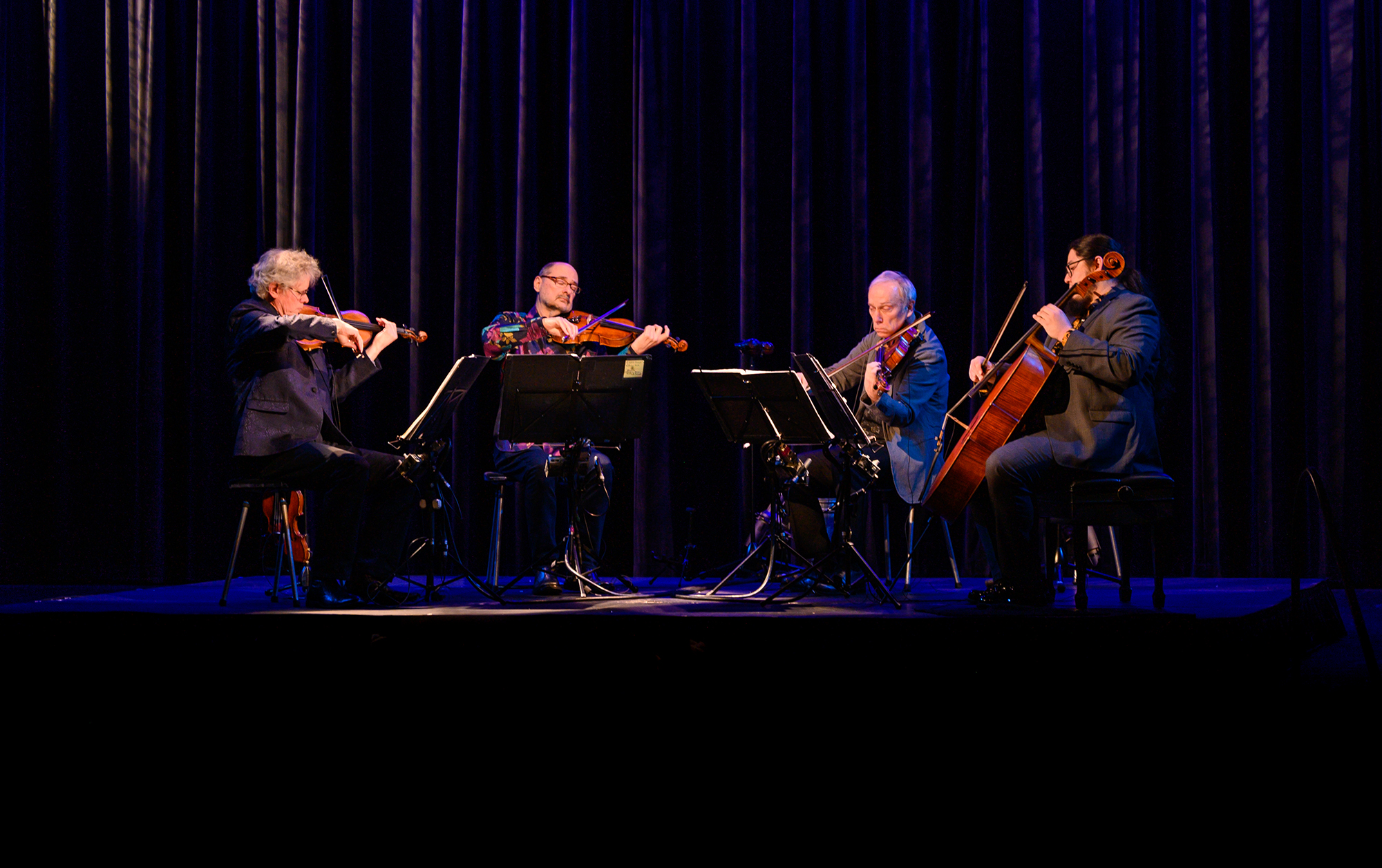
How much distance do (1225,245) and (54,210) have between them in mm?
6477

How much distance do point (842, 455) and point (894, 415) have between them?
0.53 metres

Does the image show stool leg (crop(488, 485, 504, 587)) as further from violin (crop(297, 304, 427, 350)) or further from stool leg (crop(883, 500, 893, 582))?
stool leg (crop(883, 500, 893, 582))

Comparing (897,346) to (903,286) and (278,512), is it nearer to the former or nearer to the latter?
(903,286)

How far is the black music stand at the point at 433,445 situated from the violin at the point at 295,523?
729 millimetres

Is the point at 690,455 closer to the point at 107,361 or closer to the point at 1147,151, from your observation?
the point at 1147,151

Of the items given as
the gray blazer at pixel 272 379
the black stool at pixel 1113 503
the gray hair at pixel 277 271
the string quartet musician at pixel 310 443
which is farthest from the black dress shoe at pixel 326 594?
the black stool at pixel 1113 503

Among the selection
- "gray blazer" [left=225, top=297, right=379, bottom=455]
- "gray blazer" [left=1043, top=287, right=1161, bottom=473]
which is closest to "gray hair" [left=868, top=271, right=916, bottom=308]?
"gray blazer" [left=1043, top=287, right=1161, bottom=473]

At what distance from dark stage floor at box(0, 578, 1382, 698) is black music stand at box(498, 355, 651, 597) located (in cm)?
58

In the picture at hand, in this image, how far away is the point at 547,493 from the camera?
14.7 ft

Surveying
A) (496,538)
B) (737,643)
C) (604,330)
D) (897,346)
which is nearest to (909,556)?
(897,346)

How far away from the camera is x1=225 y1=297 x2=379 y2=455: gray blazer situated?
381cm

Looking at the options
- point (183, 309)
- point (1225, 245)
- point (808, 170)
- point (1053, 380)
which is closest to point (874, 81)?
point (808, 170)

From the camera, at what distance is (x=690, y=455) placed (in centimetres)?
589

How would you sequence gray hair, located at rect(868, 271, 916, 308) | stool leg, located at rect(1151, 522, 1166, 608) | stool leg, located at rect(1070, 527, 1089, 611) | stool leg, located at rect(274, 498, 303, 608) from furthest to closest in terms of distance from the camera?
gray hair, located at rect(868, 271, 916, 308) < stool leg, located at rect(274, 498, 303, 608) < stool leg, located at rect(1151, 522, 1166, 608) < stool leg, located at rect(1070, 527, 1089, 611)
